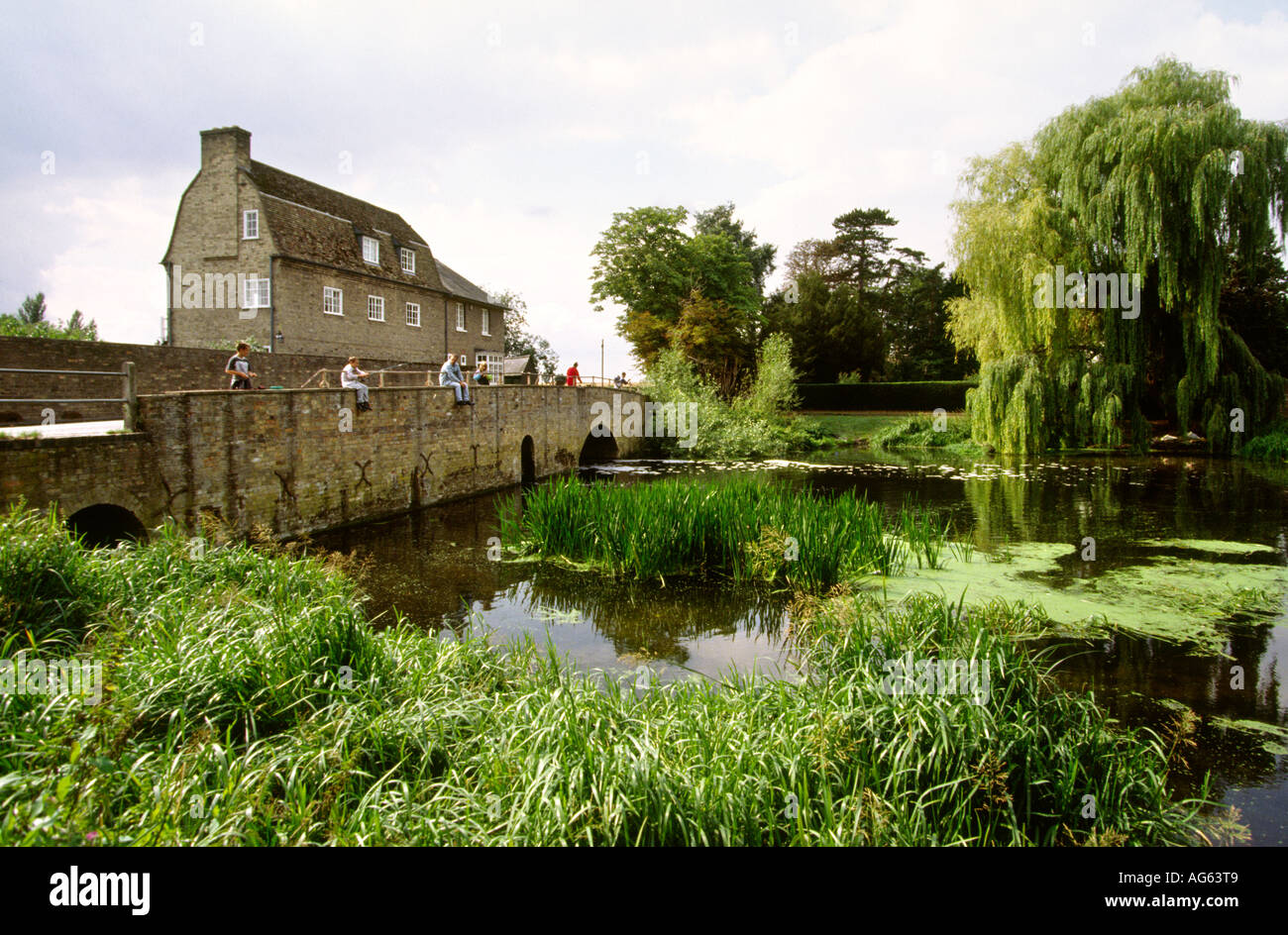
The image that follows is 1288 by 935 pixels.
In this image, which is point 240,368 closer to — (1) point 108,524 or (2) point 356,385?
(2) point 356,385

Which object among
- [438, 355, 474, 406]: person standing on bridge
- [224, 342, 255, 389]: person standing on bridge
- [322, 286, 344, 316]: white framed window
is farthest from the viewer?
[322, 286, 344, 316]: white framed window

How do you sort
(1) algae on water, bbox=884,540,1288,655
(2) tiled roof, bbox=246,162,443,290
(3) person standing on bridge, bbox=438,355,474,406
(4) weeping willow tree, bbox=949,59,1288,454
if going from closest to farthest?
(1) algae on water, bbox=884,540,1288,655 → (3) person standing on bridge, bbox=438,355,474,406 → (4) weeping willow tree, bbox=949,59,1288,454 → (2) tiled roof, bbox=246,162,443,290

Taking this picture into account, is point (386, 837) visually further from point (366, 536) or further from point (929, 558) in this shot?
point (366, 536)

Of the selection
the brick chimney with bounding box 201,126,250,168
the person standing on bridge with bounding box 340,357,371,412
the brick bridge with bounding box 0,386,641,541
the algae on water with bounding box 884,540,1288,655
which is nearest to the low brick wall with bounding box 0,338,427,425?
the brick bridge with bounding box 0,386,641,541

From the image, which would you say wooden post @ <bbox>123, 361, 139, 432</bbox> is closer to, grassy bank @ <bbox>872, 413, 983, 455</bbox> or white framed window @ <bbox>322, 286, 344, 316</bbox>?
white framed window @ <bbox>322, 286, 344, 316</bbox>

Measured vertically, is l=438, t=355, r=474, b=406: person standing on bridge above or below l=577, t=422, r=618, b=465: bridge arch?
above

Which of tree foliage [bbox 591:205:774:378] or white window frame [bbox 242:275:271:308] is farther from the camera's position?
tree foliage [bbox 591:205:774:378]

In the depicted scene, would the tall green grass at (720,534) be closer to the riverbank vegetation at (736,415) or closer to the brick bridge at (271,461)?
the brick bridge at (271,461)

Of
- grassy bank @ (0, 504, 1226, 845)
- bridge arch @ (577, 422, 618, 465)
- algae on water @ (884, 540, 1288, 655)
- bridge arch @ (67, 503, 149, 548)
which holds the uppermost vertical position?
bridge arch @ (577, 422, 618, 465)

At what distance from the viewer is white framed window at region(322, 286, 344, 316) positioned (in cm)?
2783

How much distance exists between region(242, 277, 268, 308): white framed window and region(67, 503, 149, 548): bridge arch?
1778 centimetres

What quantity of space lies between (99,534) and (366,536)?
4037mm
